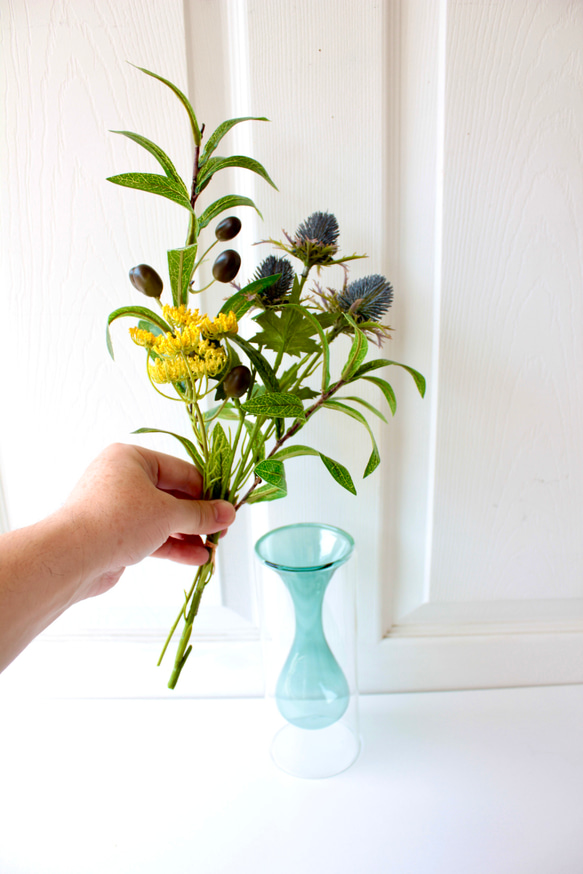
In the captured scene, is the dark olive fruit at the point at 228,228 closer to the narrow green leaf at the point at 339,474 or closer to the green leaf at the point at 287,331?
the green leaf at the point at 287,331

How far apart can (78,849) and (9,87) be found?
79cm

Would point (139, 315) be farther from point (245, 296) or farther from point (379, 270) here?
point (379, 270)

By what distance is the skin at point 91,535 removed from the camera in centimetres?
45

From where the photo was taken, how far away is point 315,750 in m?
0.70

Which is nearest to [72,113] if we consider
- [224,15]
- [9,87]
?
[9,87]

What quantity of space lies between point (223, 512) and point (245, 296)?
0.65 feet

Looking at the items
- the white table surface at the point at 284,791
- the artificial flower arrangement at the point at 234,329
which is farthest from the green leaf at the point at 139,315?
the white table surface at the point at 284,791

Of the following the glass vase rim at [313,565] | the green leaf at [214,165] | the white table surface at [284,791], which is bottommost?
the white table surface at [284,791]

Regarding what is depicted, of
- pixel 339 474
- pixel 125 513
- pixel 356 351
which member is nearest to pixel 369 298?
pixel 356 351

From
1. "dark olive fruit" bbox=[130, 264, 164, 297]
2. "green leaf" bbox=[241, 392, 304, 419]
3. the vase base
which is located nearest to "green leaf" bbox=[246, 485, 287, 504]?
"green leaf" bbox=[241, 392, 304, 419]

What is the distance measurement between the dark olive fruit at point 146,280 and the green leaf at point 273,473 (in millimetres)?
167

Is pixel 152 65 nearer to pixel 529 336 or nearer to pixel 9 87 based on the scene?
pixel 9 87

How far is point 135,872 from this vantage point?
0.57 meters

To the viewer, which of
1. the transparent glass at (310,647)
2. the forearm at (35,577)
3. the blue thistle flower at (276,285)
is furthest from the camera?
the transparent glass at (310,647)
